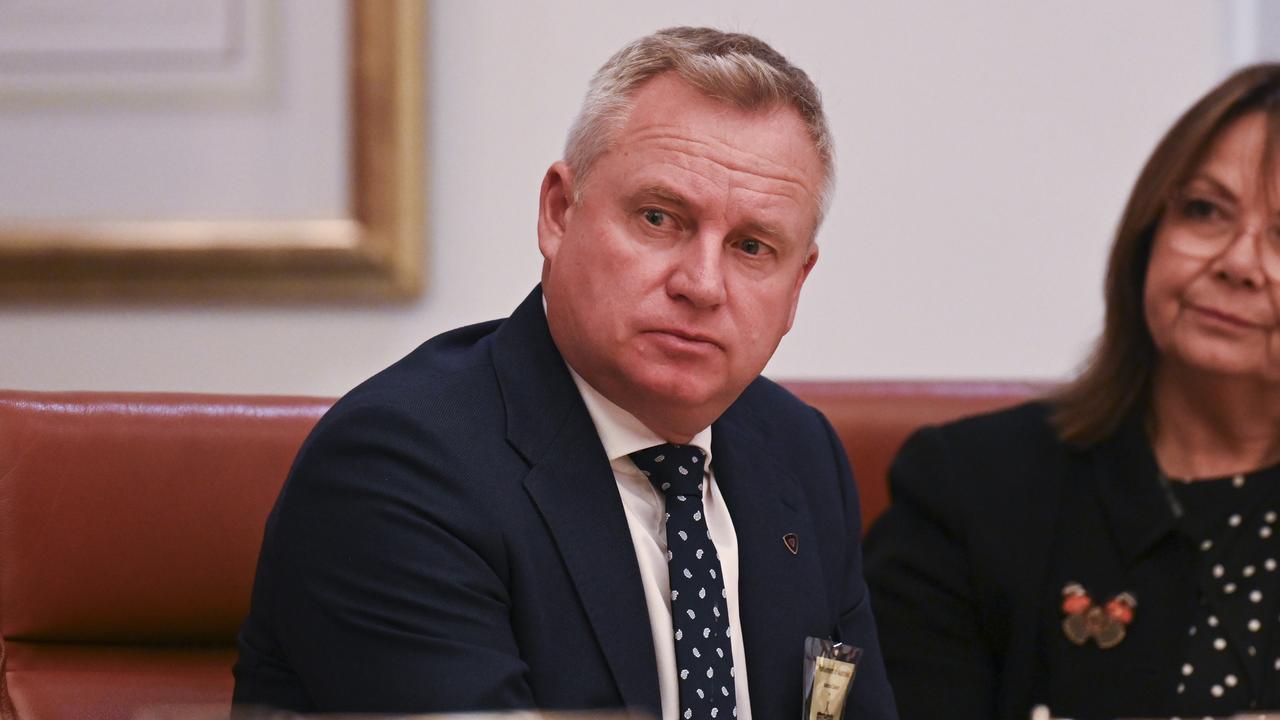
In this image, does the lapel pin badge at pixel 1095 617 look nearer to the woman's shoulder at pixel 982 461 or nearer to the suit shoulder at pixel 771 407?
the woman's shoulder at pixel 982 461

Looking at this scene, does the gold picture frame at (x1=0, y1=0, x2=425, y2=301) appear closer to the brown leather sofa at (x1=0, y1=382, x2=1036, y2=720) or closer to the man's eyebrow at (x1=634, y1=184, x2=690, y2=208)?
the brown leather sofa at (x1=0, y1=382, x2=1036, y2=720)

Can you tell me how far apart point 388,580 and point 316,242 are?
127cm

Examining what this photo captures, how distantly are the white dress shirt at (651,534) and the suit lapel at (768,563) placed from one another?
2 centimetres

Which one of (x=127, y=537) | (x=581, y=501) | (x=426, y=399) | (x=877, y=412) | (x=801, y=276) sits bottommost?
(x=127, y=537)

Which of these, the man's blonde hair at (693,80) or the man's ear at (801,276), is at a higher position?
the man's blonde hair at (693,80)

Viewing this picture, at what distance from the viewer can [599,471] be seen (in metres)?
1.54

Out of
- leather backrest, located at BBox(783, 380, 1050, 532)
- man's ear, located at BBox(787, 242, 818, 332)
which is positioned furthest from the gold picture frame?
man's ear, located at BBox(787, 242, 818, 332)

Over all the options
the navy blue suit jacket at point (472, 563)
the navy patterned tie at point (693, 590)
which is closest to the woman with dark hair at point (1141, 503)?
the navy blue suit jacket at point (472, 563)

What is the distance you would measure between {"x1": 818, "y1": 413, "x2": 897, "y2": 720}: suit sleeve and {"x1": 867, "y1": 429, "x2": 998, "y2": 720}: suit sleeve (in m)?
0.23

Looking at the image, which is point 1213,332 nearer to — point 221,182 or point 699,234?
point 699,234

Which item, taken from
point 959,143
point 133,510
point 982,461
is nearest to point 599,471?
point 133,510

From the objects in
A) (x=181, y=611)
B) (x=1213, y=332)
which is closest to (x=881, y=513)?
(x=1213, y=332)

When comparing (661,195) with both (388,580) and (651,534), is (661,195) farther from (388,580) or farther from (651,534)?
(388,580)

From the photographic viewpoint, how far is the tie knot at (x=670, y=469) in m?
1.59
